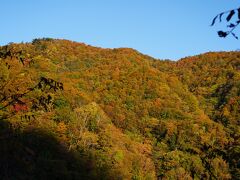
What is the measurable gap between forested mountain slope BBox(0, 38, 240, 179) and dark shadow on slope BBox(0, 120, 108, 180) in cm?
14

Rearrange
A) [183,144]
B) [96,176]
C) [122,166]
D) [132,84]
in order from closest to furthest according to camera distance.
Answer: [96,176], [122,166], [183,144], [132,84]

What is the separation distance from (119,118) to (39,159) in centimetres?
4976

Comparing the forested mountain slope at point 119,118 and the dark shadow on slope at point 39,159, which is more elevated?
the forested mountain slope at point 119,118

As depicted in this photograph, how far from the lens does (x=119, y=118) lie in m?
111

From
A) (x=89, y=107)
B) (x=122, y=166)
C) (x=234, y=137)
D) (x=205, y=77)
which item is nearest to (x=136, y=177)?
(x=122, y=166)

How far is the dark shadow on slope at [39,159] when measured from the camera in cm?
5632

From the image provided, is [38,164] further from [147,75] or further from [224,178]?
[147,75]

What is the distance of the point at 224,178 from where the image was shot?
292 ft

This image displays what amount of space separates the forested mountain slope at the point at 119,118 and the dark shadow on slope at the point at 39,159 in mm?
140

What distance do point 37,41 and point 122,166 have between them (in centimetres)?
9274

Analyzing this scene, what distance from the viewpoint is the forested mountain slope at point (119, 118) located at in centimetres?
6581

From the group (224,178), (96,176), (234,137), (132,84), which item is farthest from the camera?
(132,84)

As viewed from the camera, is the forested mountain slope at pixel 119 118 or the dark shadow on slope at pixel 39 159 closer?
the dark shadow on slope at pixel 39 159

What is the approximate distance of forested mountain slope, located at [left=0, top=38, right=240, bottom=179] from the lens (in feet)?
216
